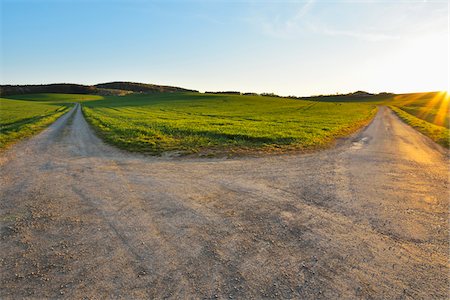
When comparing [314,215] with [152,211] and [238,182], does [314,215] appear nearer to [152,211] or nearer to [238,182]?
[238,182]

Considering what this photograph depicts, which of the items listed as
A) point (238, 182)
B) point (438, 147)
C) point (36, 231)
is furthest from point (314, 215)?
point (438, 147)

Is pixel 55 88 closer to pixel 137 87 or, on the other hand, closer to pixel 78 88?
pixel 78 88

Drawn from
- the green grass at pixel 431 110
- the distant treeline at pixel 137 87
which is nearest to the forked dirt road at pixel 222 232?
the green grass at pixel 431 110

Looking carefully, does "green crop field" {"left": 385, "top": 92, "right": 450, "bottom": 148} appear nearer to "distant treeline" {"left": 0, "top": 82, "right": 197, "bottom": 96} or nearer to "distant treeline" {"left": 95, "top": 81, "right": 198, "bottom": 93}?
"distant treeline" {"left": 0, "top": 82, "right": 197, "bottom": 96}

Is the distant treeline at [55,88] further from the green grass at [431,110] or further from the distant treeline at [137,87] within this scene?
the green grass at [431,110]

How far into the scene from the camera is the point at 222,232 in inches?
257

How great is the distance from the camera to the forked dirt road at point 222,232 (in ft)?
15.9

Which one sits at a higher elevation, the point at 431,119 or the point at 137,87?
the point at 137,87

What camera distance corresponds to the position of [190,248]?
19.3ft

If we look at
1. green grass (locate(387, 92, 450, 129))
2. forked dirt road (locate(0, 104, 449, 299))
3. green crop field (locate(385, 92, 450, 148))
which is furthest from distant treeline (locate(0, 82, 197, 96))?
forked dirt road (locate(0, 104, 449, 299))

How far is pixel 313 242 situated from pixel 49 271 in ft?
16.8

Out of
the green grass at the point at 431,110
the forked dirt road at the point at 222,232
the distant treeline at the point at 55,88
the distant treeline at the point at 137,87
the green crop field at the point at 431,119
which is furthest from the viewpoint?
the distant treeline at the point at 137,87

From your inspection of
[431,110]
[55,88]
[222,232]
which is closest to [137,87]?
[55,88]

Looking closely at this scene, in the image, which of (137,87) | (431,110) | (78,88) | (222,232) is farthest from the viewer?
(137,87)
